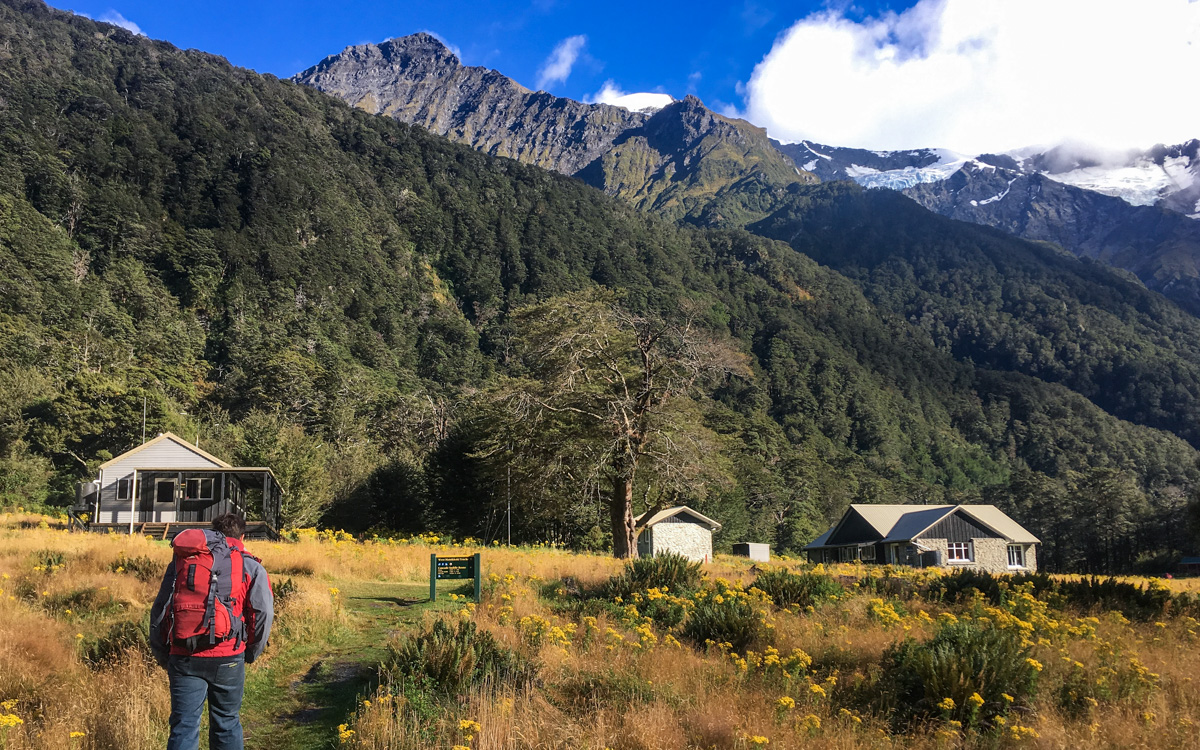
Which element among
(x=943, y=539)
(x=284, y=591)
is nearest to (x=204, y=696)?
(x=284, y=591)

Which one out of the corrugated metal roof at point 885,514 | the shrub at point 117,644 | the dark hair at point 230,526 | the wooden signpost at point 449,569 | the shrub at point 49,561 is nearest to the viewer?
the dark hair at point 230,526

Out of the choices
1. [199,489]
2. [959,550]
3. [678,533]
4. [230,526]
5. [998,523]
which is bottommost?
[959,550]

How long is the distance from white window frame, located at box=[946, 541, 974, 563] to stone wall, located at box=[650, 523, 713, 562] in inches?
626

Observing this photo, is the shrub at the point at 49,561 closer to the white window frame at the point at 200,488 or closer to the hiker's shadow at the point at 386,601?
→ the hiker's shadow at the point at 386,601

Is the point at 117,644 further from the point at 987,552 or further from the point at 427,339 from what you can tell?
the point at 427,339

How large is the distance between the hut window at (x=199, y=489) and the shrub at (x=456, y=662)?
31449mm

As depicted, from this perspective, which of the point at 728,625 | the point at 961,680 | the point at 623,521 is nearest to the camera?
the point at 961,680

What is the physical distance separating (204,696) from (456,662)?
232 cm

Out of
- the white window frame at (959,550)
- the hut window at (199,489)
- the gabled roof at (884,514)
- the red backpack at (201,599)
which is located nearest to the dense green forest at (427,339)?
the hut window at (199,489)

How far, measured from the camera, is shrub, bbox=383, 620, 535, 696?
6.39 m

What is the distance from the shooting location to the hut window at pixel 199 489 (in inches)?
1342

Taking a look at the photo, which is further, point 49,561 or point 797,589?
point 49,561

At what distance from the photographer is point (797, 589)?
37.0 feet

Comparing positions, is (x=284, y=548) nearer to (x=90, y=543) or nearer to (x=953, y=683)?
(x=90, y=543)
